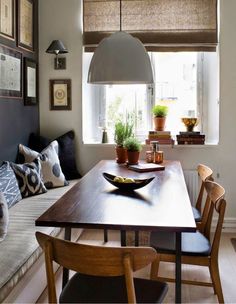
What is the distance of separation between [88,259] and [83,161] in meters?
2.64

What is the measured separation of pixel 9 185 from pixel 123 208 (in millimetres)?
1261

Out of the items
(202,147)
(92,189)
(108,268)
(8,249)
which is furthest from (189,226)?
(202,147)

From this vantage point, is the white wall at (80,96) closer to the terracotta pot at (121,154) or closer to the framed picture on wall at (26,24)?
the framed picture on wall at (26,24)

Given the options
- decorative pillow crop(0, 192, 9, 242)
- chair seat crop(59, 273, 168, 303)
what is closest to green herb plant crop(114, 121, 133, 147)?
decorative pillow crop(0, 192, 9, 242)

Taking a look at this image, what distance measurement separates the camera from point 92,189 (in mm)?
2383

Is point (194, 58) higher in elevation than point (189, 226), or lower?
higher

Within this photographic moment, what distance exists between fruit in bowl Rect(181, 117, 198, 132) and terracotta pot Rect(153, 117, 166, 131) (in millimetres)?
195

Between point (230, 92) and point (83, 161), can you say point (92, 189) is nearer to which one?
point (83, 161)

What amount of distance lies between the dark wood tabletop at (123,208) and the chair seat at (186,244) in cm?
30

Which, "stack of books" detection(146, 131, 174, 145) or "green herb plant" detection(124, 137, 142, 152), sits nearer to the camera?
"green herb plant" detection(124, 137, 142, 152)

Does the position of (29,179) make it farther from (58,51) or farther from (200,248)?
(200,248)

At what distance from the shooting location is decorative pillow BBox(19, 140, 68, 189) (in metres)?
3.51

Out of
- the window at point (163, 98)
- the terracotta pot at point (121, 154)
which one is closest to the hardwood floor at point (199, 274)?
the terracotta pot at point (121, 154)

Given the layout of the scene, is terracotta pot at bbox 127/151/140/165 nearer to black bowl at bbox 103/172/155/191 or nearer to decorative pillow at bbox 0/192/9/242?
black bowl at bbox 103/172/155/191
